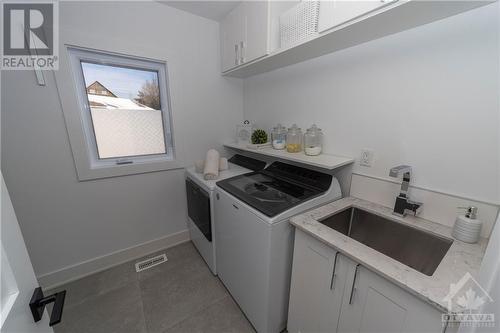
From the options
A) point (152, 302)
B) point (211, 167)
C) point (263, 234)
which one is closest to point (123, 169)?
point (211, 167)

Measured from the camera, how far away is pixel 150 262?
6.67ft

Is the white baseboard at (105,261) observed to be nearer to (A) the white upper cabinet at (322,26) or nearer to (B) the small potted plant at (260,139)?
(B) the small potted plant at (260,139)

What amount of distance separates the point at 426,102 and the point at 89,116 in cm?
250

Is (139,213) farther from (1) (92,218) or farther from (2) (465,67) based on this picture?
(2) (465,67)

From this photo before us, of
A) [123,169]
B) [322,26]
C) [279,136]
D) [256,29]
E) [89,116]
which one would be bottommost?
[123,169]

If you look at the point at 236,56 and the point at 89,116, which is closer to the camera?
the point at 89,116

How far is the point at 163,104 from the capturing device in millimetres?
2045

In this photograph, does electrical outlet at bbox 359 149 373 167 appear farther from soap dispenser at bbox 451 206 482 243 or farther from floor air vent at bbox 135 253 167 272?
floor air vent at bbox 135 253 167 272

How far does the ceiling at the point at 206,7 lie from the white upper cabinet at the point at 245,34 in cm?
6

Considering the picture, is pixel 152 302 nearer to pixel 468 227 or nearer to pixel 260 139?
pixel 260 139

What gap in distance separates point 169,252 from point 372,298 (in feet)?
6.56

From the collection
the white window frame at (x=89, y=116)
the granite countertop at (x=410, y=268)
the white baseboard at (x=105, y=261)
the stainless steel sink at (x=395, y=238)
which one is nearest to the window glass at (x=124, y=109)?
the white window frame at (x=89, y=116)

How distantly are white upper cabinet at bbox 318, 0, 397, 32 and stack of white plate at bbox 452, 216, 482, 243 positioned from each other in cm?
110

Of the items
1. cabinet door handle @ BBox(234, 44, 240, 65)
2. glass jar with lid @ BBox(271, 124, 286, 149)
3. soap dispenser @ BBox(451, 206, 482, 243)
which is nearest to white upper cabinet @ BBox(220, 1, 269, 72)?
cabinet door handle @ BBox(234, 44, 240, 65)
